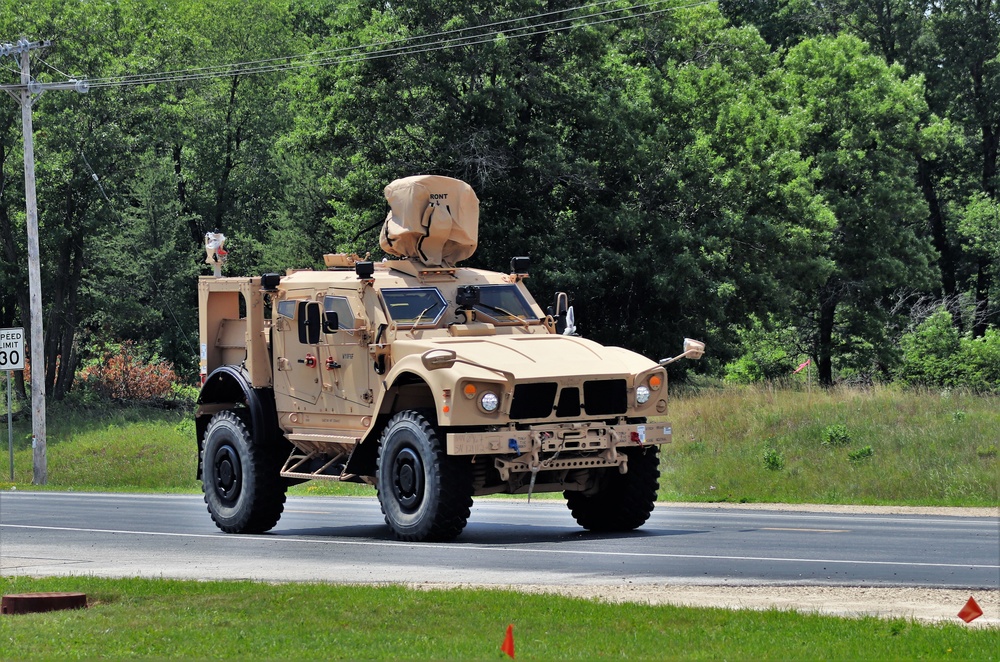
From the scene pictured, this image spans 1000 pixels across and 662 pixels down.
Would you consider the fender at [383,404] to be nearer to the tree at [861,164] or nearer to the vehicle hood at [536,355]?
the vehicle hood at [536,355]

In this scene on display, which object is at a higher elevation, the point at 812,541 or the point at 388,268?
the point at 388,268

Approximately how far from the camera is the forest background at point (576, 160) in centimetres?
4188

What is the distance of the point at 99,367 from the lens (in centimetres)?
5466

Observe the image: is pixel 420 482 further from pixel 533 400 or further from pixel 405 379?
pixel 533 400

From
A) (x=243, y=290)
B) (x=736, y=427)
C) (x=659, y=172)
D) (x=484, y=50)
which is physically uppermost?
(x=484, y=50)

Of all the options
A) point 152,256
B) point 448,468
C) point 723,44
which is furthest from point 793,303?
point 448,468

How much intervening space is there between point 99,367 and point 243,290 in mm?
36901

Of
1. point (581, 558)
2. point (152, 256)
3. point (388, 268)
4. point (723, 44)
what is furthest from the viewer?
point (152, 256)

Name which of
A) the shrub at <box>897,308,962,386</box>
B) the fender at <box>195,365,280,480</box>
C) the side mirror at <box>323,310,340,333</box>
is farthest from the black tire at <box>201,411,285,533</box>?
the shrub at <box>897,308,962,386</box>

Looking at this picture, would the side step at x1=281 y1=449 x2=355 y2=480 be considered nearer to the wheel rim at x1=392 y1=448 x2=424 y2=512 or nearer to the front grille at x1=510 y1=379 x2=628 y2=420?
the wheel rim at x1=392 y1=448 x2=424 y2=512

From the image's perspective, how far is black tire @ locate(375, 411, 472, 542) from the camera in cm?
1575

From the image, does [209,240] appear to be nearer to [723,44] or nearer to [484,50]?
[484,50]

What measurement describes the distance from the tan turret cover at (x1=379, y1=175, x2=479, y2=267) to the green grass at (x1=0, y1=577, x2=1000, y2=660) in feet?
23.9

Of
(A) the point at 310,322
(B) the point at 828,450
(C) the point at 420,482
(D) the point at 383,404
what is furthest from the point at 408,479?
(B) the point at 828,450
